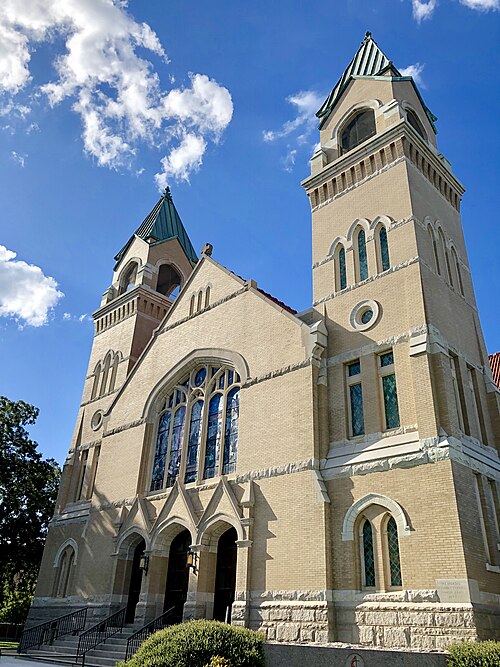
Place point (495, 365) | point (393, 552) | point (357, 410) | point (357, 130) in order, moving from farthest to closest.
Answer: point (495, 365)
point (357, 130)
point (357, 410)
point (393, 552)

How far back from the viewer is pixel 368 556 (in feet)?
46.4

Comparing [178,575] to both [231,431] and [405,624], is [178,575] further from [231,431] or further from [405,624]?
[405,624]

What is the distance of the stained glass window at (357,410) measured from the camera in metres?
16.0

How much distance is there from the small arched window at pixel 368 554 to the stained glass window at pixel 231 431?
5225 mm

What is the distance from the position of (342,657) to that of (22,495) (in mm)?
24488

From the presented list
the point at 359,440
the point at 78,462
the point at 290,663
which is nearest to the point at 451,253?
the point at 359,440

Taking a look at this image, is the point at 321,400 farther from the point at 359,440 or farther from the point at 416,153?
the point at 416,153

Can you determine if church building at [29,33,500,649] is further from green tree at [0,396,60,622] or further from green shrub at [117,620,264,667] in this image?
green tree at [0,396,60,622]

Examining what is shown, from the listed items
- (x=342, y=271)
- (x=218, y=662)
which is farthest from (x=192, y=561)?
(x=342, y=271)

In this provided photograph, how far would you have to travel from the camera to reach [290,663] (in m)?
11.6

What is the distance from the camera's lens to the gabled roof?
22.5 metres

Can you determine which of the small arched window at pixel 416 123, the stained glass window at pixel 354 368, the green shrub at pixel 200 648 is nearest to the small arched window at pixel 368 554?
the green shrub at pixel 200 648

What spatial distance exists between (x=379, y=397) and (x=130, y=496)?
34.3ft

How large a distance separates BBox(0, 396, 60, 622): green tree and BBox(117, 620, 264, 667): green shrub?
20.8 metres
